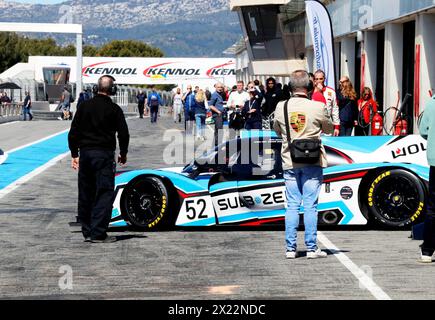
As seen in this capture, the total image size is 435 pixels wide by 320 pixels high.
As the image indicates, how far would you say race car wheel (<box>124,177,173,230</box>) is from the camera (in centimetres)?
1223

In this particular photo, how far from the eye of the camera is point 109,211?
11.4 metres

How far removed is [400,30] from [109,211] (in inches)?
767

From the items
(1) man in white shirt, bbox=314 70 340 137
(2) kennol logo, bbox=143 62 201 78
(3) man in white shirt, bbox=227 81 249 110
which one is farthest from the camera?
(2) kennol logo, bbox=143 62 201 78

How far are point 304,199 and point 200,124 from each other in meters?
23.6

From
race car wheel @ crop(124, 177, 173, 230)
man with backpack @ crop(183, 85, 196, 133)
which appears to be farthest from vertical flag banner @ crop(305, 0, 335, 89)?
man with backpack @ crop(183, 85, 196, 133)

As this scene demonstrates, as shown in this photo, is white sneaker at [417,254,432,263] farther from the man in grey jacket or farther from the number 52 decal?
the number 52 decal

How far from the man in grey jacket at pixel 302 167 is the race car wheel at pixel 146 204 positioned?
90.8 inches

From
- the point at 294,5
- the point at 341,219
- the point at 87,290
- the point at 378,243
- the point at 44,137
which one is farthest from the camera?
the point at 294,5

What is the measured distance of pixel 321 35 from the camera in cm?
2238

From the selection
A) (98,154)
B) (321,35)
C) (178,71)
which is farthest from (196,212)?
(178,71)

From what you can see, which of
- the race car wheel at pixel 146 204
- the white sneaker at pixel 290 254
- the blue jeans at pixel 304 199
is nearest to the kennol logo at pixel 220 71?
the race car wheel at pixel 146 204

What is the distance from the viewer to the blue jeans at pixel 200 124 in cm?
3344
